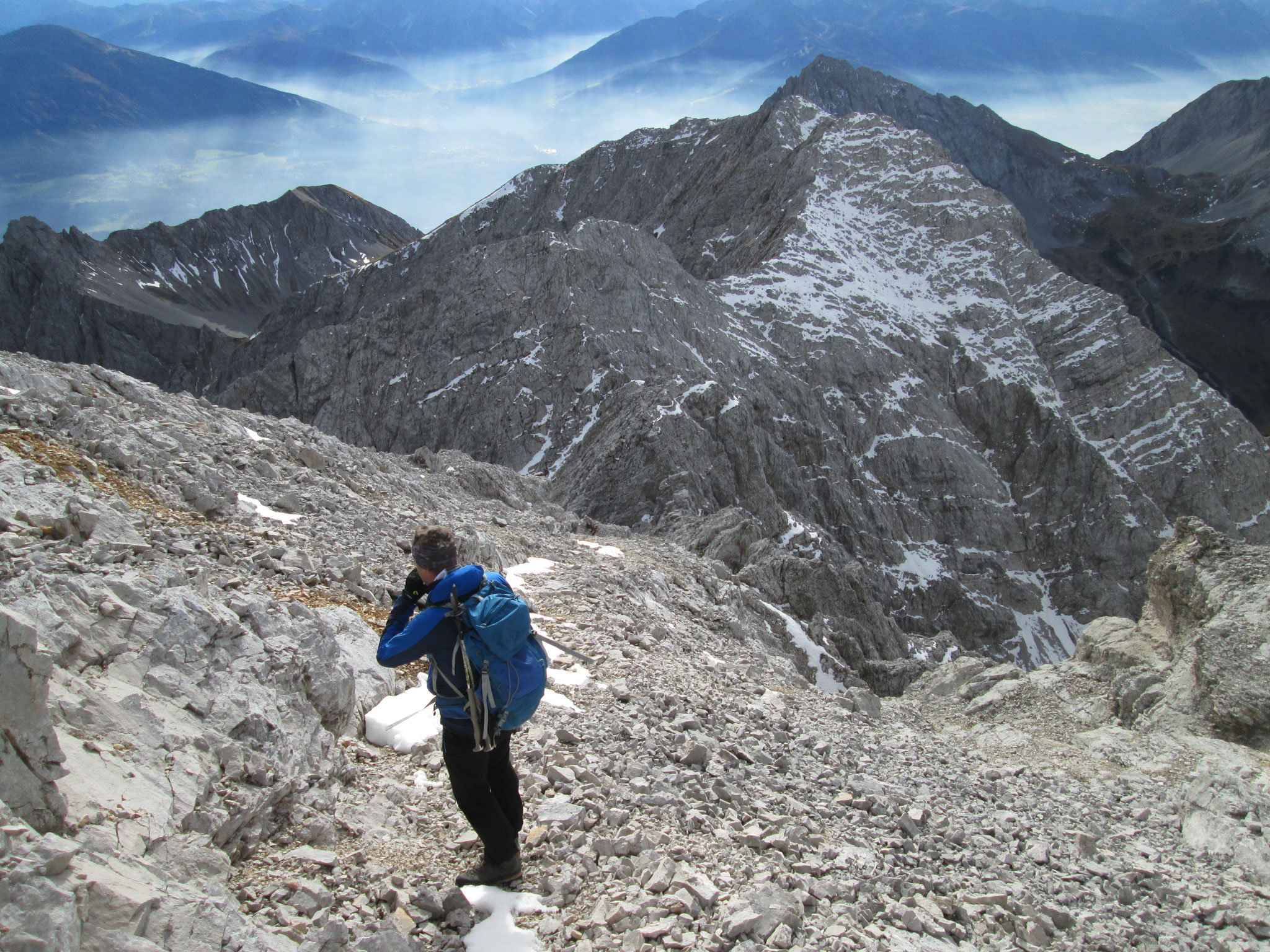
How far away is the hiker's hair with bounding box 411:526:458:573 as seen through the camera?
16.9ft

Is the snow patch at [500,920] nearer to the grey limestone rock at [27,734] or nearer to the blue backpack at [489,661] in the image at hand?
the blue backpack at [489,661]

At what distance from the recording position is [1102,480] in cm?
7862

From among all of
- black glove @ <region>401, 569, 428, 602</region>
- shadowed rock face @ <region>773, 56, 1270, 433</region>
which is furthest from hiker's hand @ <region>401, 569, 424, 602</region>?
shadowed rock face @ <region>773, 56, 1270, 433</region>

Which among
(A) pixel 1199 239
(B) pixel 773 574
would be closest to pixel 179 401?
(B) pixel 773 574

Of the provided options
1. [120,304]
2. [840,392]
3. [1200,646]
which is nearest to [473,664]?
[1200,646]

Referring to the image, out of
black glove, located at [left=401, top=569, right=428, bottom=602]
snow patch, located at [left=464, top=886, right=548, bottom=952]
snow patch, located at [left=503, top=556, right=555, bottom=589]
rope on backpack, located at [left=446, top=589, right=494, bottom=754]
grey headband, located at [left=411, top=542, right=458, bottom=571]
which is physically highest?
grey headband, located at [left=411, top=542, right=458, bottom=571]

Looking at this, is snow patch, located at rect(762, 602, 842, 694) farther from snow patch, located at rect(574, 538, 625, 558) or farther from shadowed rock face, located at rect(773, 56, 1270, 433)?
shadowed rock face, located at rect(773, 56, 1270, 433)

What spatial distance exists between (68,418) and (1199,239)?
184 metres

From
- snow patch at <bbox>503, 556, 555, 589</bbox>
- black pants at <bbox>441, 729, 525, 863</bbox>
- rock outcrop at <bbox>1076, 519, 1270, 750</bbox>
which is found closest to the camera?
black pants at <bbox>441, 729, 525, 863</bbox>

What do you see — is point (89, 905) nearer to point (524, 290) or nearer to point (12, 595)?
point (12, 595)

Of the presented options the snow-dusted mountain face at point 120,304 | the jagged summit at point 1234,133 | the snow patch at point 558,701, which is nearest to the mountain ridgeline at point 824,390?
the snow patch at point 558,701

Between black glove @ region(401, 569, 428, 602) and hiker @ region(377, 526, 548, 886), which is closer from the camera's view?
hiker @ region(377, 526, 548, 886)

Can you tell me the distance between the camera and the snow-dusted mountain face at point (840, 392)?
5175 centimetres

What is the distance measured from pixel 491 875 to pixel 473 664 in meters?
1.40
